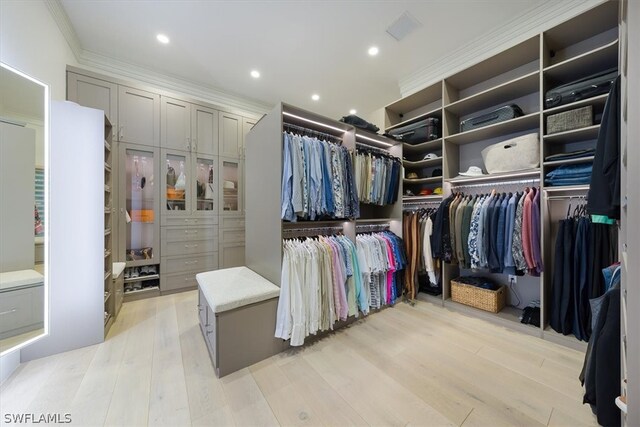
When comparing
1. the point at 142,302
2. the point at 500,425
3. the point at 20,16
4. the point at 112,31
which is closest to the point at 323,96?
the point at 112,31

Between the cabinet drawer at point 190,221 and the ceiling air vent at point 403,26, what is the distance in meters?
3.25

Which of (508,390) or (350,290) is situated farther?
(350,290)

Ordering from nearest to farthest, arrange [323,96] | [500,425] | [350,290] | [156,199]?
1. [500,425]
2. [350,290]
3. [156,199]
4. [323,96]

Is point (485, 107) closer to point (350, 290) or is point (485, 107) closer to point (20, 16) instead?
point (350, 290)

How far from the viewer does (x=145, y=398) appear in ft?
4.42

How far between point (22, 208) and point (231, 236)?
2.26m

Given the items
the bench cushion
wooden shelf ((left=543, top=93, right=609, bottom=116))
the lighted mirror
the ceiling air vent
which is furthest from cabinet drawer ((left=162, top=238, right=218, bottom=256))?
wooden shelf ((left=543, top=93, right=609, bottom=116))

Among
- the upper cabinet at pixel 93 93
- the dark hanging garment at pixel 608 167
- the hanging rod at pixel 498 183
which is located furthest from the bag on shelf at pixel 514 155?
the upper cabinet at pixel 93 93

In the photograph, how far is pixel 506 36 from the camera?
2.50 m

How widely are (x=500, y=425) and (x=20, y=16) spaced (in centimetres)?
407

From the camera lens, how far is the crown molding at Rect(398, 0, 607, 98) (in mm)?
2148

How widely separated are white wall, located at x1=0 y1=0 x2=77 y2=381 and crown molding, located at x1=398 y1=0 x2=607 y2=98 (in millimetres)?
3740

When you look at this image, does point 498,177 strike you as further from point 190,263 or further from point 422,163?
point 190,263

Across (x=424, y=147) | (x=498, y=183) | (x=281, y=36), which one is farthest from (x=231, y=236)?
(x=498, y=183)
